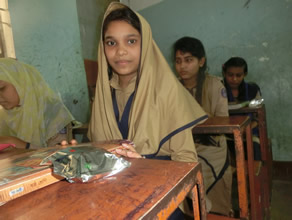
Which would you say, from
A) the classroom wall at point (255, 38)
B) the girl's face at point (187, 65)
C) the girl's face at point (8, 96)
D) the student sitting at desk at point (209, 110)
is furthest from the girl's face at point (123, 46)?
the classroom wall at point (255, 38)

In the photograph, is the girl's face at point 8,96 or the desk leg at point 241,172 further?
the girl's face at point 8,96

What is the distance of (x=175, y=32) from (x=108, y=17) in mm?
1727

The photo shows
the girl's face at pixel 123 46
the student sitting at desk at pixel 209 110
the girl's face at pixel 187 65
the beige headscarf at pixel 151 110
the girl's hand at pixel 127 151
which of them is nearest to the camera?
the girl's hand at pixel 127 151

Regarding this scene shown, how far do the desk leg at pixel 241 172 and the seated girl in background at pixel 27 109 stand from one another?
1010 mm

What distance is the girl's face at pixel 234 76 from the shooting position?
239 cm

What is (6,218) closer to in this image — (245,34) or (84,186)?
(84,186)

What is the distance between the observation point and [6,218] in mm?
313

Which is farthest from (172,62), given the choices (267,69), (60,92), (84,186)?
(84,186)

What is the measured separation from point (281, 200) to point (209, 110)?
1014 mm

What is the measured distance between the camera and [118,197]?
0.33 metres

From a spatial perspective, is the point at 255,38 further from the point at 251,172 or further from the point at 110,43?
the point at 110,43

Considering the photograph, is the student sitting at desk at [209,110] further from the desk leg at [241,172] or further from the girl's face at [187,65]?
the desk leg at [241,172]

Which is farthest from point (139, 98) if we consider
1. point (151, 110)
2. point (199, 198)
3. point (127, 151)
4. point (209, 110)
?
point (209, 110)

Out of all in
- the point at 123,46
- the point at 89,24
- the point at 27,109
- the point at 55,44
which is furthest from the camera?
the point at 89,24
